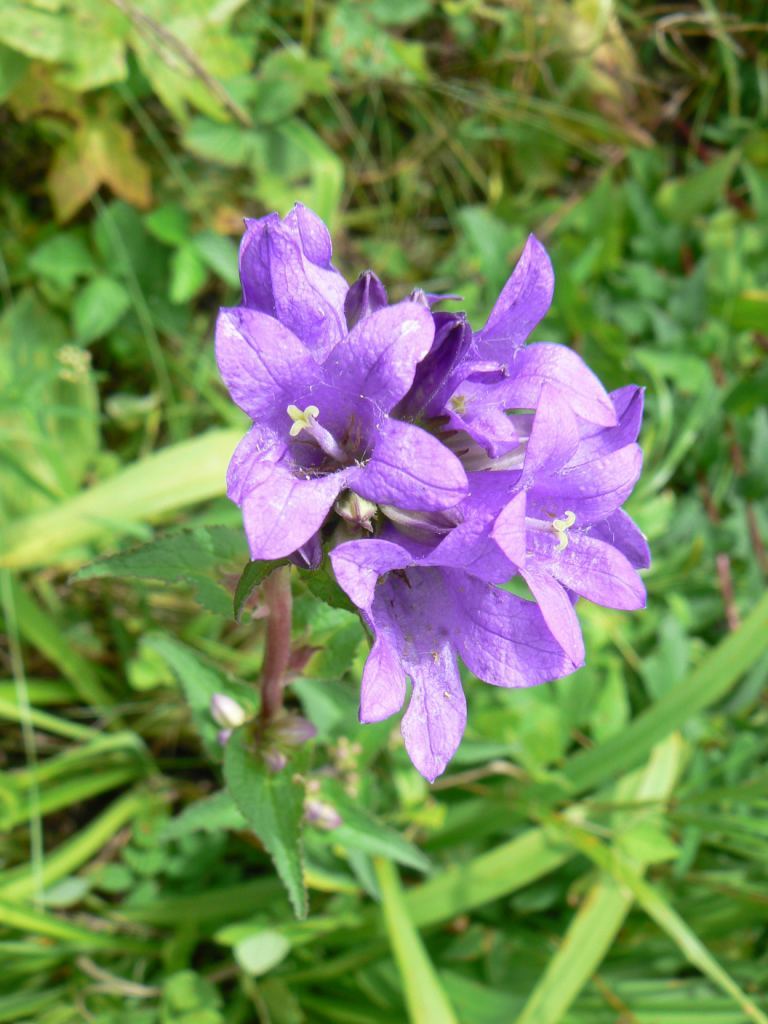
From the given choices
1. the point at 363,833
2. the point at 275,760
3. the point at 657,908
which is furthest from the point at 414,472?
the point at 657,908

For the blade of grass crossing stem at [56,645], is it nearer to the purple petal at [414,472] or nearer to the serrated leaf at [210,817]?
the serrated leaf at [210,817]

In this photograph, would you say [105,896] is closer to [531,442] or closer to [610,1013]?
[610,1013]

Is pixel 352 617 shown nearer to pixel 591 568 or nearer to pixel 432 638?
pixel 432 638

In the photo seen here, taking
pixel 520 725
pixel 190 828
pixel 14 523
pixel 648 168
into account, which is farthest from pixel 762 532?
pixel 14 523

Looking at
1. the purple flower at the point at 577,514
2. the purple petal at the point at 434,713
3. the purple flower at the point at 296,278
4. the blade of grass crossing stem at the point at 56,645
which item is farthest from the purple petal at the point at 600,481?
the blade of grass crossing stem at the point at 56,645

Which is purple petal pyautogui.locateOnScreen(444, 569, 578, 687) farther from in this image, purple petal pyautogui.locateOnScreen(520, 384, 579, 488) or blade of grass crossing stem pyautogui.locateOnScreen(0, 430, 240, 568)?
blade of grass crossing stem pyautogui.locateOnScreen(0, 430, 240, 568)
